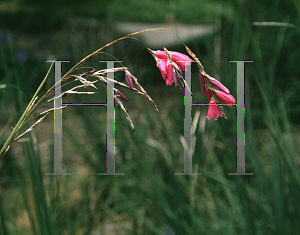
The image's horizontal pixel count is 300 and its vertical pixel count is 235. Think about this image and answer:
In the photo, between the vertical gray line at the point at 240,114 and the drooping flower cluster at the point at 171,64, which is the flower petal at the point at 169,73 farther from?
the vertical gray line at the point at 240,114

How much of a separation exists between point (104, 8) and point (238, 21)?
8.69ft

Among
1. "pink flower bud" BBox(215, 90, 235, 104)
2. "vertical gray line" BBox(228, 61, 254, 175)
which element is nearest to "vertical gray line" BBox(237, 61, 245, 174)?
"vertical gray line" BBox(228, 61, 254, 175)

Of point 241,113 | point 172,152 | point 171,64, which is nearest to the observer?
point 171,64

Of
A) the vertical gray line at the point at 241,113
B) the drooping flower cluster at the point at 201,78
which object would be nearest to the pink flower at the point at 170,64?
the drooping flower cluster at the point at 201,78

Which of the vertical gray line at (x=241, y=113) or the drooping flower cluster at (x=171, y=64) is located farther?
the vertical gray line at (x=241, y=113)

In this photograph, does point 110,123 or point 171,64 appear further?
point 110,123

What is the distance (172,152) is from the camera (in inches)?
22.0

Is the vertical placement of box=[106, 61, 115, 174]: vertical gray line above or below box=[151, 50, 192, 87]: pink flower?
below

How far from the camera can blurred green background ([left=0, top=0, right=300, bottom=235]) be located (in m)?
0.34

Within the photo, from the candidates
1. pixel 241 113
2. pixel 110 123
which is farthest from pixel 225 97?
pixel 110 123

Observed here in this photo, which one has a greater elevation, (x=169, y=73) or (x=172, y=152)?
(x=169, y=73)

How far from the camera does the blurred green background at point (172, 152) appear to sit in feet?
1.11

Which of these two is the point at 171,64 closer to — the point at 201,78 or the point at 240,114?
the point at 201,78

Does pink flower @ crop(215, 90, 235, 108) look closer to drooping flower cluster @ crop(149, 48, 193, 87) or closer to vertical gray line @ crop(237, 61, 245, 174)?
drooping flower cluster @ crop(149, 48, 193, 87)
